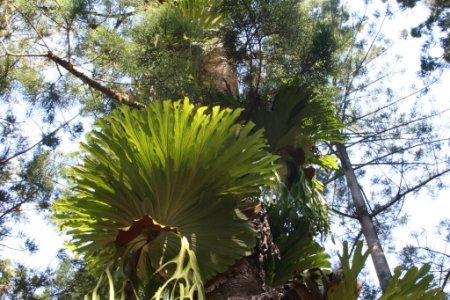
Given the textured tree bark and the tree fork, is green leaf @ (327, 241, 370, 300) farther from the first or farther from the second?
the tree fork

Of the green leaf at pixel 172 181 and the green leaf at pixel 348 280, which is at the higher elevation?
the green leaf at pixel 172 181

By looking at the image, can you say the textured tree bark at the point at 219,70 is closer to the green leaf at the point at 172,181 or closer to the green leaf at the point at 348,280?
the green leaf at the point at 172,181

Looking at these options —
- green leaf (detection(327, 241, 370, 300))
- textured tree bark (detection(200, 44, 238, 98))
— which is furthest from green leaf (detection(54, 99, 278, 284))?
textured tree bark (detection(200, 44, 238, 98))

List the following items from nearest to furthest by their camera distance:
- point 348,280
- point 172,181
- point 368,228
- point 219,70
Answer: point 348,280
point 172,181
point 219,70
point 368,228

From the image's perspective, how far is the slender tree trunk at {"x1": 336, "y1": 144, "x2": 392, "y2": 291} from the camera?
655cm

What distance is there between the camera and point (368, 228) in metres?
7.17

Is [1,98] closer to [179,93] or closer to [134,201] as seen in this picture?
[179,93]

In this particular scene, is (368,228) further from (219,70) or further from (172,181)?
(172,181)

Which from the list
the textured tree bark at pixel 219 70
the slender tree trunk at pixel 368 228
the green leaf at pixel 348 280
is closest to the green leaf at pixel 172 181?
the green leaf at pixel 348 280

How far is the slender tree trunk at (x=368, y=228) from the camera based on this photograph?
655 centimetres

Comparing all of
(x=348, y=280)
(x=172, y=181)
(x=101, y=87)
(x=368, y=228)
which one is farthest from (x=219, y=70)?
(x=368, y=228)

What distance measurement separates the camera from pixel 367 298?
8047 mm

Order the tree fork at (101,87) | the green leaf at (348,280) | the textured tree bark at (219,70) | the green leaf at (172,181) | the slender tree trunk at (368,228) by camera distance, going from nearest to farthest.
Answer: the green leaf at (348,280), the green leaf at (172,181), the textured tree bark at (219,70), the tree fork at (101,87), the slender tree trunk at (368,228)

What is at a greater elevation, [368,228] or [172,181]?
[368,228]
